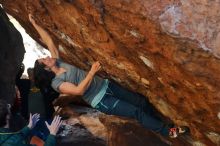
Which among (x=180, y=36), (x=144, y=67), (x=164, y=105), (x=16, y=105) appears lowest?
(x=16, y=105)

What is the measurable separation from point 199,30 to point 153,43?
0.70m

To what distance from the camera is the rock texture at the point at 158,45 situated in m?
4.29

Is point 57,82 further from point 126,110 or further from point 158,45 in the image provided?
point 158,45

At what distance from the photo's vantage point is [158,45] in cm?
475

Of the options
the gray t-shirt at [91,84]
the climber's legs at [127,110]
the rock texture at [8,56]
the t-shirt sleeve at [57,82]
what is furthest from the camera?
the rock texture at [8,56]

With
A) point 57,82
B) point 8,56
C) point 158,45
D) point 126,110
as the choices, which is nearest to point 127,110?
point 126,110

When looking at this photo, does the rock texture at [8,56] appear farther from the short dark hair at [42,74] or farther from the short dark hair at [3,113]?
the short dark hair at [3,113]

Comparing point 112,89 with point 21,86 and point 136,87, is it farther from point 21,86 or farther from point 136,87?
point 21,86

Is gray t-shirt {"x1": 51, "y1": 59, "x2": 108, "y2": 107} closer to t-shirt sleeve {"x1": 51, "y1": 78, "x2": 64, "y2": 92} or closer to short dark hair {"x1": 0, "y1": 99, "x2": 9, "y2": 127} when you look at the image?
t-shirt sleeve {"x1": 51, "y1": 78, "x2": 64, "y2": 92}

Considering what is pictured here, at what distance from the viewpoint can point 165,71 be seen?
508 cm

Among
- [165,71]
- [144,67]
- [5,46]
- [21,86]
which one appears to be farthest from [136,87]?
[5,46]

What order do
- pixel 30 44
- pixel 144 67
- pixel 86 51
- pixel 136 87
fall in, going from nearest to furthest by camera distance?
pixel 144 67 → pixel 136 87 → pixel 86 51 → pixel 30 44

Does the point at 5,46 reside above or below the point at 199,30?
below

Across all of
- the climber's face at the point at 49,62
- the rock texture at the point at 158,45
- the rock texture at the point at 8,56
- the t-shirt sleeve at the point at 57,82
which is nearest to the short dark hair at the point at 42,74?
the climber's face at the point at 49,62
